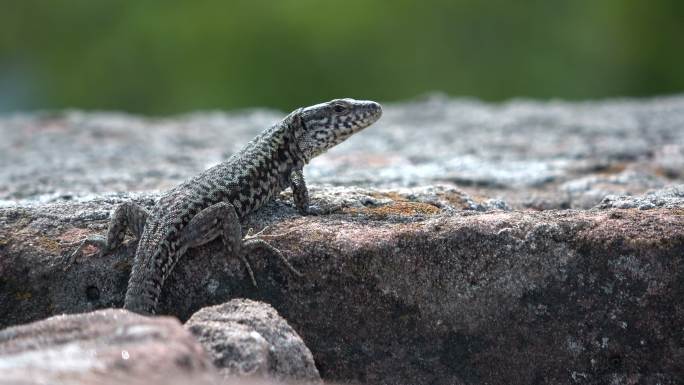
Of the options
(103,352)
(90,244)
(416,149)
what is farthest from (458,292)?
(416,149)

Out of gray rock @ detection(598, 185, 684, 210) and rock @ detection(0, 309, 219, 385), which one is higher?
gray rock @ detection(598, 185, 684, 210)

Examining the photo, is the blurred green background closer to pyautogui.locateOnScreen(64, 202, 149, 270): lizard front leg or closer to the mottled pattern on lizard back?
the mottled pattern on lizard back

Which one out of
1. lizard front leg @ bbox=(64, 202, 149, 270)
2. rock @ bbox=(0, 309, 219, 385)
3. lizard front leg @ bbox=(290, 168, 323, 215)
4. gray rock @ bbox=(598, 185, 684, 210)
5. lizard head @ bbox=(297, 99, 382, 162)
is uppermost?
lizard head @ bbox=(297, 99, 382, 162)

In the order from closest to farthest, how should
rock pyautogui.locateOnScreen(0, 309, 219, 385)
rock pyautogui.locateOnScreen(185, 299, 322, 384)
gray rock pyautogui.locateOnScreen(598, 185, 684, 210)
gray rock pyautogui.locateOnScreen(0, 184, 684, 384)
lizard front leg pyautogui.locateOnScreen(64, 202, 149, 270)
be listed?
rock pyautogui.locateOnScreen(0, 309, 219, 385) → rock pyautogui.locateOnScreen(185, 299, 322, 384) → gray rock pyautogui.locateOnScreen(0, 184, 684, 384) → lizard front leg pyautogui.locateOnScreen(64, 202, 149, 270) → gray rock pyautogui.locateOnScreen(598, 185, 684, 210)

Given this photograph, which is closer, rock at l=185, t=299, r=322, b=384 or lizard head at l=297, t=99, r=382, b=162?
rock at l=185, t=299, r=322, b=384

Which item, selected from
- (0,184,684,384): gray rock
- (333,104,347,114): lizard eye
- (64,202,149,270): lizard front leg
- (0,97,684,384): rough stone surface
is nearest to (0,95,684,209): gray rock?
(333,104,347,114): lizard eye

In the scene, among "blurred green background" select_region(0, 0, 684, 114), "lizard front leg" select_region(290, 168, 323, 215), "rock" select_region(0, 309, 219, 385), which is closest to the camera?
"rock" select_region(0, 309, 219, 385)

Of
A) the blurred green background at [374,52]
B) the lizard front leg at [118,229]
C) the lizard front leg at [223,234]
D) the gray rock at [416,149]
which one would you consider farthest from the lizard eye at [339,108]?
the blurred green background at [374,52]

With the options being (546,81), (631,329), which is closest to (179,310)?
(631,329)

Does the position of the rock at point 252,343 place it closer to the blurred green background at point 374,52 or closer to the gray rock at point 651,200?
the gray rock at point 651,200
